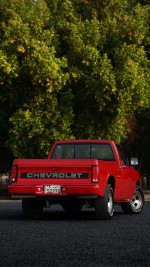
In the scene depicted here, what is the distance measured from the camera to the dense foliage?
31.0 m

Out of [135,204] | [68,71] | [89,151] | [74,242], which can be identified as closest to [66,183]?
[89,151]

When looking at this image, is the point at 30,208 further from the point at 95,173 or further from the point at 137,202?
the point at 137,202

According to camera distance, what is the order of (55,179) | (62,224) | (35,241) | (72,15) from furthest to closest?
1. (72,15)
2. (55,179)
3. (62,224)
4. (35,241)

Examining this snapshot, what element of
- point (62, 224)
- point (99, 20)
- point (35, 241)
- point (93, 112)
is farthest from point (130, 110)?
point (35, 241)

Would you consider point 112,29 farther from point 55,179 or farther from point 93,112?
point 55,179

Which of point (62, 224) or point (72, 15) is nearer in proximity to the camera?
point (62, 224)

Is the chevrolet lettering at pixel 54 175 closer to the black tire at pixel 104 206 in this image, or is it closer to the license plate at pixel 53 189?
the license plate at pixel 53 189

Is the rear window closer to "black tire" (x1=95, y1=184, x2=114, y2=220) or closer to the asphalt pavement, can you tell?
"black tire" (x1=95, y1=184, x2=114, y2=220)

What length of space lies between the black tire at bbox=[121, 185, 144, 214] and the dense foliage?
1208cm

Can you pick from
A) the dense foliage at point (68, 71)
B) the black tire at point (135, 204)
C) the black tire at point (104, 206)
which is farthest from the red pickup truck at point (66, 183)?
the dense foliage at point (68, 71)

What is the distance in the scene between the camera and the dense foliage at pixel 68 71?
1222 inches

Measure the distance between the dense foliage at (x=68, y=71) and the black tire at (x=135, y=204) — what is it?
39.6 feet

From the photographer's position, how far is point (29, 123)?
31906 mm

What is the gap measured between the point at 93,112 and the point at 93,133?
1.14 metres
